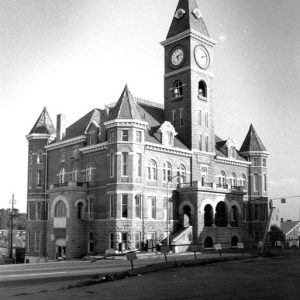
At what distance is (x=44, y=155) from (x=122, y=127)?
16898 mm

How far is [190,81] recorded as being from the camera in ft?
178

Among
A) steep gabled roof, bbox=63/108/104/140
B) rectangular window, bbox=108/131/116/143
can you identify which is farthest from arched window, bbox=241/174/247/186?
rectangular window, bbox=108/131/116/143

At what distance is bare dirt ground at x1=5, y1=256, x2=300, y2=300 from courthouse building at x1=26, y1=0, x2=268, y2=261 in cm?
2618

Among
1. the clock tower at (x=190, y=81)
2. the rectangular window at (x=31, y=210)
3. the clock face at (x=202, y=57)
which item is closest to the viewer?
the clock tower at (x=190, y=81)

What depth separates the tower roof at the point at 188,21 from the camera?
184ft

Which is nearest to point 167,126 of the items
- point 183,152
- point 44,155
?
point 183,152

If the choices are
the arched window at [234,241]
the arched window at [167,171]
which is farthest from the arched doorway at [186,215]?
the arched window at [234,241]

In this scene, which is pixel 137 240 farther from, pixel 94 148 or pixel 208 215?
pixel 94 148

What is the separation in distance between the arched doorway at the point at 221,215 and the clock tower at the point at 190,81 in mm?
4818

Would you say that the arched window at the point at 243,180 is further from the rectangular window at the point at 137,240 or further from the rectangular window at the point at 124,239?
the rectangular window at the point at 124,239

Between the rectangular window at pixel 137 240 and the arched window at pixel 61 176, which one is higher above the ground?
the arched window at pixel 61 176

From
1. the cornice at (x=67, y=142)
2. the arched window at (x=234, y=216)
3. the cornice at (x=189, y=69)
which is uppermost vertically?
the cornice at (x=189, y=69)

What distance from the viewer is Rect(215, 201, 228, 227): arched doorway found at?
176ft

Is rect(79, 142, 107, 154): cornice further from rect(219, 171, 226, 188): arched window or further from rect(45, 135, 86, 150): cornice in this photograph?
rect(219, 171, 226, 188): arched window
